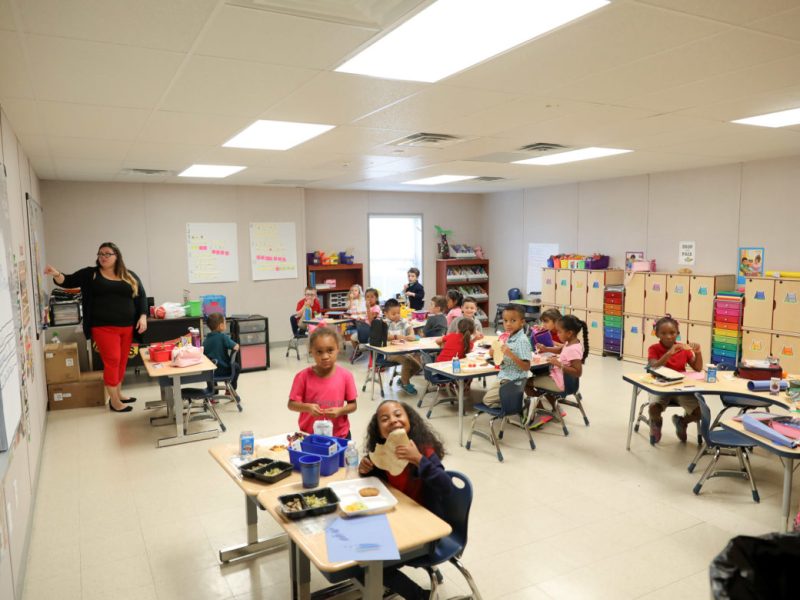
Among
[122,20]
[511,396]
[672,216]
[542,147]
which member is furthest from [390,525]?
[672,216]

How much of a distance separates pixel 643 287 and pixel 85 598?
8087mm

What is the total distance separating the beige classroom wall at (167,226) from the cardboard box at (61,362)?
253 centimetres

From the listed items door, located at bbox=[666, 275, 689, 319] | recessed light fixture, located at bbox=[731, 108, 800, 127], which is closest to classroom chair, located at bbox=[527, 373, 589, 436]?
recessed light fixture, located at bbox=[731, 108, 800, 127]

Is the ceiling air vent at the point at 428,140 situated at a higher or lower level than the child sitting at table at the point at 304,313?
higher

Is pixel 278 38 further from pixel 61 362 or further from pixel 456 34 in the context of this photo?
pixel 61 362

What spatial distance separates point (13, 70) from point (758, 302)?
26.2 ft

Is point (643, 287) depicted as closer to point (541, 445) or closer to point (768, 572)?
point (541, 445)

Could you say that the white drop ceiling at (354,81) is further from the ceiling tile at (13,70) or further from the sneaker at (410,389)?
the sneaker at (410,389)

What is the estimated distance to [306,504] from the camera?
254 centimetres

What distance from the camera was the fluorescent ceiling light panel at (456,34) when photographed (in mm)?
2359

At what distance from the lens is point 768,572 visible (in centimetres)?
150

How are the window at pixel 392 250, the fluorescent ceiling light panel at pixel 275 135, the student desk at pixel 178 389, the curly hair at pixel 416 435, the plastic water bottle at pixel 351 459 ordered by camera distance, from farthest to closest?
the window at pixel 392 250 → the student desk at pixel 178 389 → the fluorescent ceiling light panel at pixel 275 135 → the plastic water bottle at pixel 351 459 → the curly hair at pixel 416 435

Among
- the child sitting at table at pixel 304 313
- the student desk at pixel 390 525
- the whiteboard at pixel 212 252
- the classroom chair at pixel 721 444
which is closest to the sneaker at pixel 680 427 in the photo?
the classroom chair at pixel 721 444

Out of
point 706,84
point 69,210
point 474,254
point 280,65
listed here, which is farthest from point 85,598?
point 474,254
